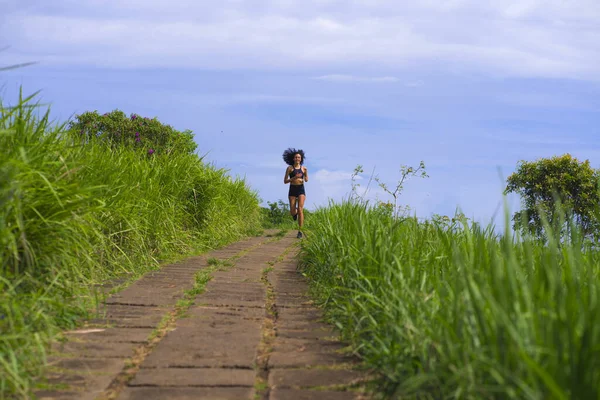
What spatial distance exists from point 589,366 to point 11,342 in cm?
257

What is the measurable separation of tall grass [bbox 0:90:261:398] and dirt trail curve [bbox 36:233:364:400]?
0.21 m

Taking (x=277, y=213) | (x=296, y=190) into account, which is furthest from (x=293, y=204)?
(x=277, y=213)

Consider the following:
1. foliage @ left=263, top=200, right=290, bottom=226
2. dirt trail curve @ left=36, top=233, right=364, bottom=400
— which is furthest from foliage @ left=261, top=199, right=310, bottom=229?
dirt trail curve @ left=36, top=233, right=364, bottom=400

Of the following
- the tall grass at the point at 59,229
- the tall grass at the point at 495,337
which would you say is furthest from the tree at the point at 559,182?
the tall grass at the point at 495,337

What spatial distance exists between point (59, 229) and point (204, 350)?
137 cm

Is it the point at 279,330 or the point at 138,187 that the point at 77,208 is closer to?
the point at 279,330

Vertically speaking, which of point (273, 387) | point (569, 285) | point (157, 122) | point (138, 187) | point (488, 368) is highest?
point (157, 122)

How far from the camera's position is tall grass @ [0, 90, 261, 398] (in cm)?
324

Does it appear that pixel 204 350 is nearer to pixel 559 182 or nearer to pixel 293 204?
pixel 293 204

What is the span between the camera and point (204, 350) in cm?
351

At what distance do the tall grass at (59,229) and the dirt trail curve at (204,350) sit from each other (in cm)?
21

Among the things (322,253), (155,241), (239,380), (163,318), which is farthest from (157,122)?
(239,380)

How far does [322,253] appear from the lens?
20.0 feet

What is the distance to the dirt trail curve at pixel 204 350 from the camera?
291 cm
